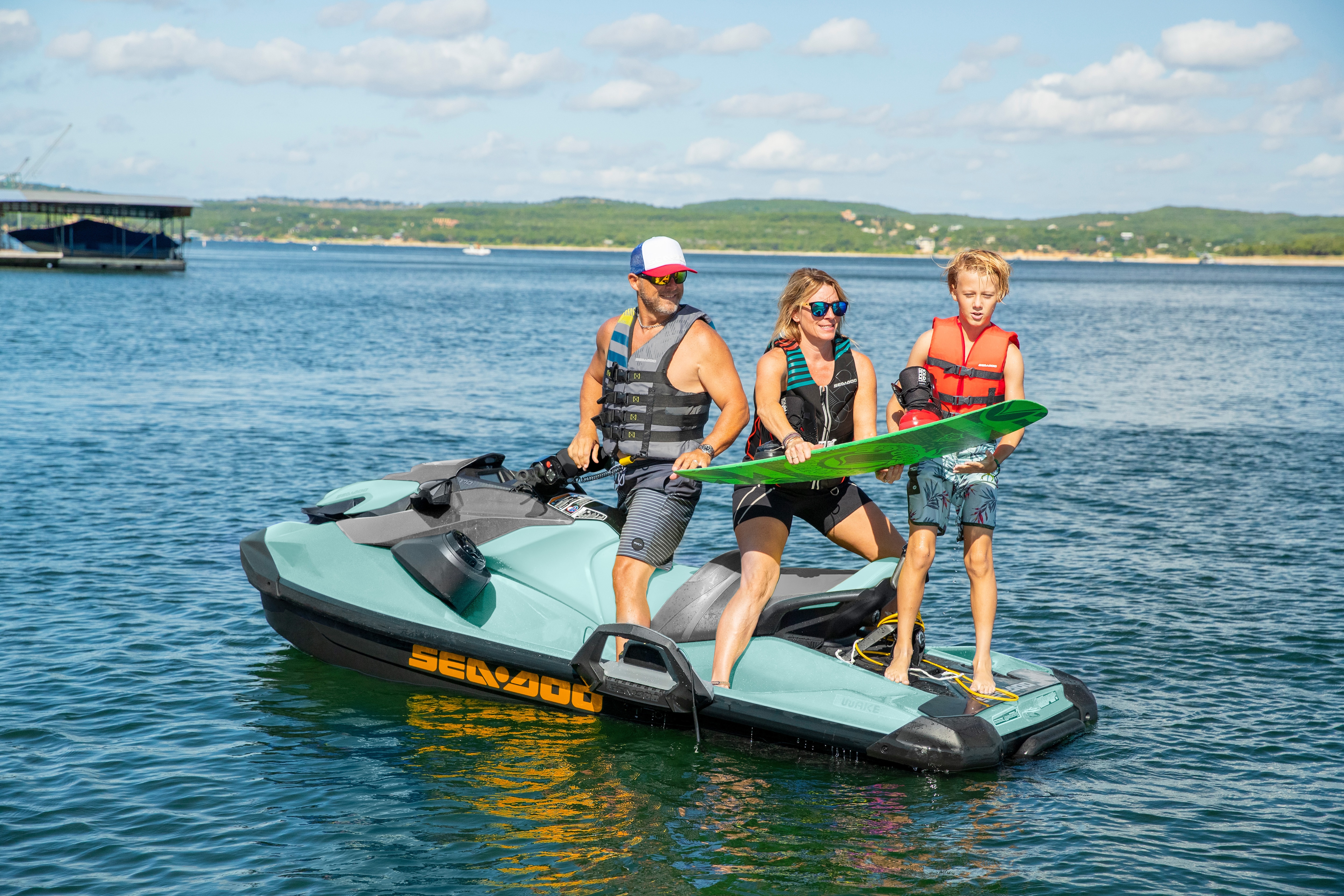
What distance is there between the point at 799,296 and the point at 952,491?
4.18ft

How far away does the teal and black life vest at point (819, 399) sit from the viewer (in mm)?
5691

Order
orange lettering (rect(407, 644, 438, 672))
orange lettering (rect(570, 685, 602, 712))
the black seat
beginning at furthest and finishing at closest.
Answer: orange lettering (rect(407, 644, 438, 672))
orange lettering (rect(570, 685, 602, 712))
the black seat

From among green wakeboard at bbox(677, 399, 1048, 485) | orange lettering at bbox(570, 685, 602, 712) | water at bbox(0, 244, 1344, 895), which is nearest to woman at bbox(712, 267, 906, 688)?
green wakeboard at bbox(677, 399, 1048, 485)

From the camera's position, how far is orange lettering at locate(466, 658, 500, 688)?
22.0 feet

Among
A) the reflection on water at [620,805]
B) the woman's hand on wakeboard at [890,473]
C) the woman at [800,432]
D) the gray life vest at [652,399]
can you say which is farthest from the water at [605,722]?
the gray life vest at [652,399]

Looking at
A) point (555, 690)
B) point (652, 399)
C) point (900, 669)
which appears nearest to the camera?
point (900, 669)

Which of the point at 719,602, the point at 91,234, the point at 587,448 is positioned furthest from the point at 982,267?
the point at 91,234

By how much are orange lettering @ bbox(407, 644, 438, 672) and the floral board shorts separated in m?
2.99

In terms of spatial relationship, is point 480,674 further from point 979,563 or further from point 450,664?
point 979,563

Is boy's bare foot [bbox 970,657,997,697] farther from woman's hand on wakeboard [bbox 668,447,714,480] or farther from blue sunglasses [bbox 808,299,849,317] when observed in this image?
blue sunglasses [bbox 808,299,849,317]

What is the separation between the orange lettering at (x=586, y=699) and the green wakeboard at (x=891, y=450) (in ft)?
4.95

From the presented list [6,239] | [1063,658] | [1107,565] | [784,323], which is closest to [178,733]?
[784,323]

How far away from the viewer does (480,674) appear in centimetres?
672

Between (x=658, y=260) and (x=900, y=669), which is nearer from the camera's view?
(x=658, y=260)
